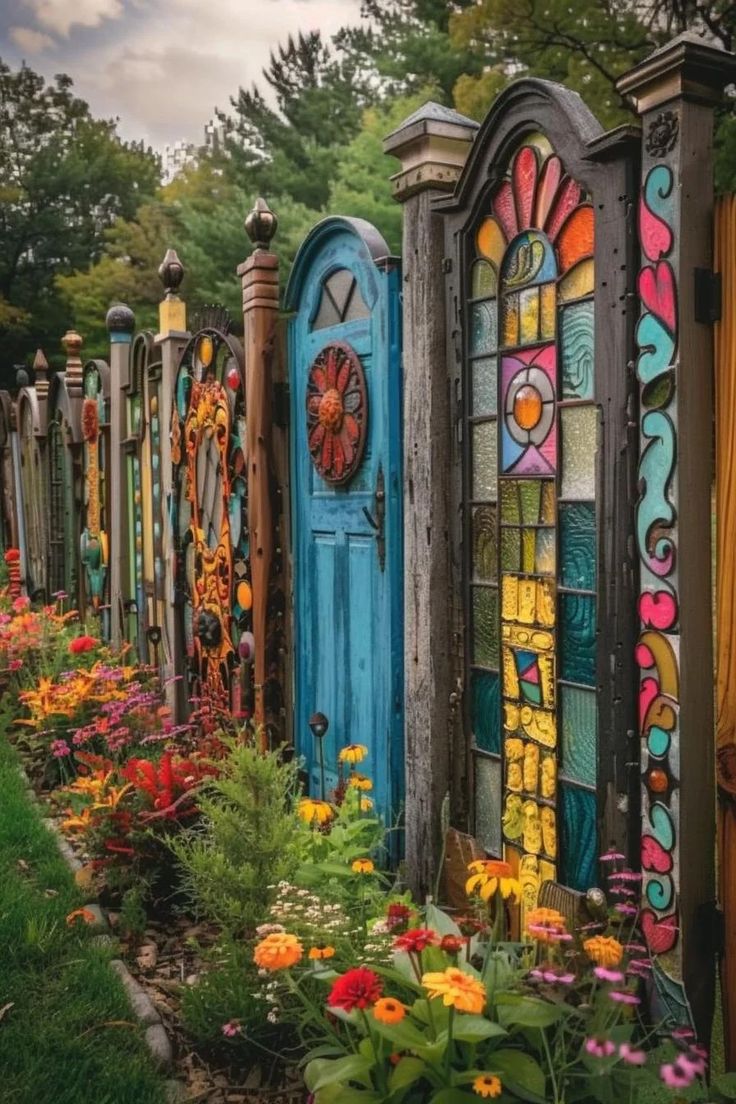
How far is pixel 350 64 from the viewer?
27.5 meters

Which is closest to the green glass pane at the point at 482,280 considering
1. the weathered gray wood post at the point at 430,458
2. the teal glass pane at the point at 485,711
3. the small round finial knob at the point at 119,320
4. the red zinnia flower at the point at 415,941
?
the weathered gray wood post at the point at 430,458

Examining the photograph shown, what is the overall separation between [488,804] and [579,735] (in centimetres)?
56

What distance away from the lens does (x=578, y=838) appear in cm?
284

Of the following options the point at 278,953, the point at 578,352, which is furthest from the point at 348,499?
the point at 278,953

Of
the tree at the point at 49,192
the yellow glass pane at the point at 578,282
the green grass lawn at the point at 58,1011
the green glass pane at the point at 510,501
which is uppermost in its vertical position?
the tree at the point at 49,192

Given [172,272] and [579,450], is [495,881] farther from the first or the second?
[172,272]

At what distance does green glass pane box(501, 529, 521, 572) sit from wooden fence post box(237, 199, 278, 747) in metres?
1.66

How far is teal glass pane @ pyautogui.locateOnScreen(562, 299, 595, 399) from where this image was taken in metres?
2.74

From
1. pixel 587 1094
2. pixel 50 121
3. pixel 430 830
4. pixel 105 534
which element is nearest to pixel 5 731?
pixel 105 534

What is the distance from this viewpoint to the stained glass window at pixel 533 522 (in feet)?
9.14

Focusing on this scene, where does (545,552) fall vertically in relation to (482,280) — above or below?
below

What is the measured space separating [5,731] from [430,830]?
3459 millimetres

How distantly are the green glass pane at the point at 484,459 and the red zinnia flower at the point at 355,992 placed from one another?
1.63 metres

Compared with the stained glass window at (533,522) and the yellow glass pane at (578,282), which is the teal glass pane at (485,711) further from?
the yellow glass pane at (578,282)
